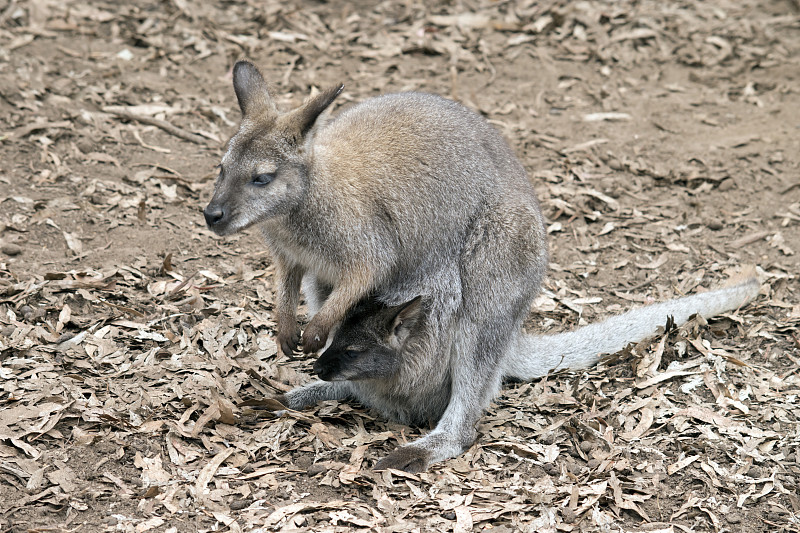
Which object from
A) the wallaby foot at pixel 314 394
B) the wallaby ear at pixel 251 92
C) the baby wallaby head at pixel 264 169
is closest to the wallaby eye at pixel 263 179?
the baby wallaby head at pixel 264 169

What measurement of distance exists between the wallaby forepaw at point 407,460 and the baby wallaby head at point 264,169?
1442mm

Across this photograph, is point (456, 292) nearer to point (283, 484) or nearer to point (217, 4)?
point (283, 484)

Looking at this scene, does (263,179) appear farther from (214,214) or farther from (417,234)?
(417,234)

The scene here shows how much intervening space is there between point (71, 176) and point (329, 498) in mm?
3729

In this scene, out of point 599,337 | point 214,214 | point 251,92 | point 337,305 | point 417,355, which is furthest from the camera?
point 599,337

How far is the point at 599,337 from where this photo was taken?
561cm

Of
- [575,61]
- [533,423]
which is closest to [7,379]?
[533,423]

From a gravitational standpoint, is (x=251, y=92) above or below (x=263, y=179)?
above

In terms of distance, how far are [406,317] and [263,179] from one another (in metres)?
1.13

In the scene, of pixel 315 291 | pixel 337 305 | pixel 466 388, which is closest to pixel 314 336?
pixel 337 305

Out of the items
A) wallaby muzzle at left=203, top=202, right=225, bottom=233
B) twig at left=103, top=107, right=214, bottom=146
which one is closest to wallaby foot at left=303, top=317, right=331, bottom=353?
wallaby muzzle at left=203, top=202, right=225, bottom=233

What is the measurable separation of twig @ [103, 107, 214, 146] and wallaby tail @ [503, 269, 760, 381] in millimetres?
3542

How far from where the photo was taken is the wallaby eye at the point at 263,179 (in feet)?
14.6

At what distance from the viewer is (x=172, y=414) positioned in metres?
4.81
